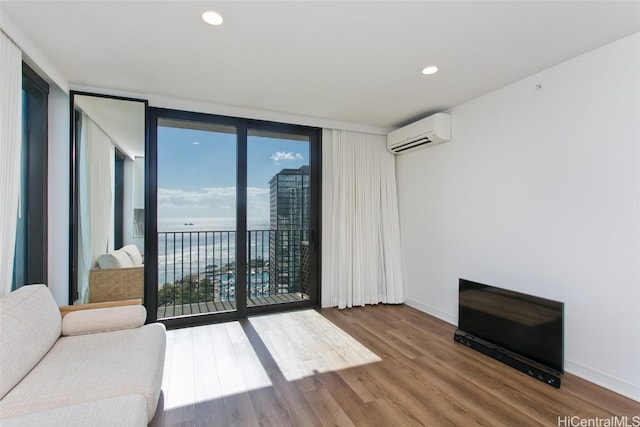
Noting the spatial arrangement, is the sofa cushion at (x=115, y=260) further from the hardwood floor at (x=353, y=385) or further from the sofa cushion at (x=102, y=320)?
the sofa cushion at (x=102, y=320)

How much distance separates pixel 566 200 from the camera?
243 centimetres

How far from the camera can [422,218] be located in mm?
3936

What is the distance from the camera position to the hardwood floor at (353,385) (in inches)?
73.6

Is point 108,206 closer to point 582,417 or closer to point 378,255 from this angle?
point 378,255

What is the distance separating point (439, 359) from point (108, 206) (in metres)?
3.65

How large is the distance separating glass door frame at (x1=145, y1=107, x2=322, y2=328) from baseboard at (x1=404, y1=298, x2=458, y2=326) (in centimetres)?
131

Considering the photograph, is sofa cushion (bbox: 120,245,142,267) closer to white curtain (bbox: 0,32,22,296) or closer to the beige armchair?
the beige armchair

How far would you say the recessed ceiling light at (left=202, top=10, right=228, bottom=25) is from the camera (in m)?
1.86

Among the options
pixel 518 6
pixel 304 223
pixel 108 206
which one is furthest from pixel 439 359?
pixel 108 206

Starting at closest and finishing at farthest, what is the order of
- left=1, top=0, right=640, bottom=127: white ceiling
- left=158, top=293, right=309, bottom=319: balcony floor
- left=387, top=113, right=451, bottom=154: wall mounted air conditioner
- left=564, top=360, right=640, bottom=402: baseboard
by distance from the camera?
left=1, top=0, right=640, bottom=127: white ceiling
left=564, top=360, right=640, bottom=402: baseboard
left=387, top=113, right=451, bottom=154: wall mounted air conditioner
left=158, top=293, right=309, bottom=319: balcony floor

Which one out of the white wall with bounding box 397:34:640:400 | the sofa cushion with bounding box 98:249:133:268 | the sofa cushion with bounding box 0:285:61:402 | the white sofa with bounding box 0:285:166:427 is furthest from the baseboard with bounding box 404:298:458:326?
the sofa cushion with bounding box 0:285:61:402

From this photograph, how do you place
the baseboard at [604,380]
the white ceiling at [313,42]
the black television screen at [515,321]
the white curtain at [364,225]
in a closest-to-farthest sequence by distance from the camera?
the white ceiling at [313,42] < the baseboard at [604,380] < the black television screen at [515,321] < the white curtain at [364,225]

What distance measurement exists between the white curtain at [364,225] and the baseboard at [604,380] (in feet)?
6.63

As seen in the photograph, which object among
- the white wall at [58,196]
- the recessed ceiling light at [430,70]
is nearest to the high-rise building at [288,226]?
the recessed ceiling light at [430,70]
